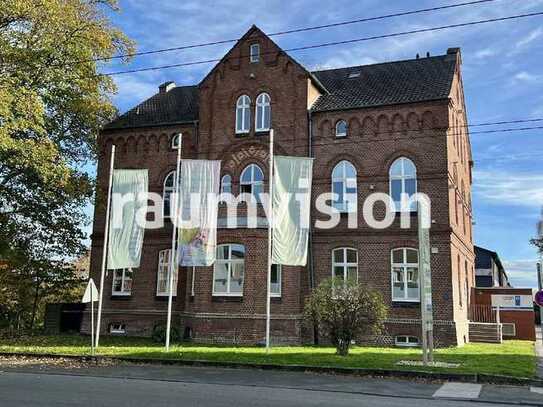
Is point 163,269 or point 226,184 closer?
point 226,184

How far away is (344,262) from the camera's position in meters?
24.3

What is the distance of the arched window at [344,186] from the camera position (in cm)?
2447

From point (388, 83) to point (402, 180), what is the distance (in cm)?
535

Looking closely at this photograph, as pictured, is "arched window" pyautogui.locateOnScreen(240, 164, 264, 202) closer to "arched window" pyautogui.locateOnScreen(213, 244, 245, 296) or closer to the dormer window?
"arched window" pyautogui.locateOnScreen(213, 244, 245, 296)

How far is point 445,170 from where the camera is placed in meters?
23.3

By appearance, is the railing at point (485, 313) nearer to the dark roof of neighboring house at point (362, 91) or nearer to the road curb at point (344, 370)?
the dark roof of neighboring house at point (362, 91)

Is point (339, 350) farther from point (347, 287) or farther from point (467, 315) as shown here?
point (467, 315)

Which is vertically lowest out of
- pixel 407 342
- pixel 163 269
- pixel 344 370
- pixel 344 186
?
pixel 344 370

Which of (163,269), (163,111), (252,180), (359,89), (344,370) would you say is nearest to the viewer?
(344,370)

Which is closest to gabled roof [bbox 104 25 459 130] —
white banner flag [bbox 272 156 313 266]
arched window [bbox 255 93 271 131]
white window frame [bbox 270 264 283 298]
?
arched window [bbox 255 93 271 131]

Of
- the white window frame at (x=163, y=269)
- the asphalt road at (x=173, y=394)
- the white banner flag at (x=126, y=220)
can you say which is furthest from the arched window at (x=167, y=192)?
the asphalt road at (x=173, y=394)

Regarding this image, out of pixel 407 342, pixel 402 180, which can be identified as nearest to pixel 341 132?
pixel 402 180

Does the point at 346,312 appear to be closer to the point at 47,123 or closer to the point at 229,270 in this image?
the point at 229,270

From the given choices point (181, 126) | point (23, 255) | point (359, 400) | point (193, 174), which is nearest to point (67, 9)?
point (181, 126)
